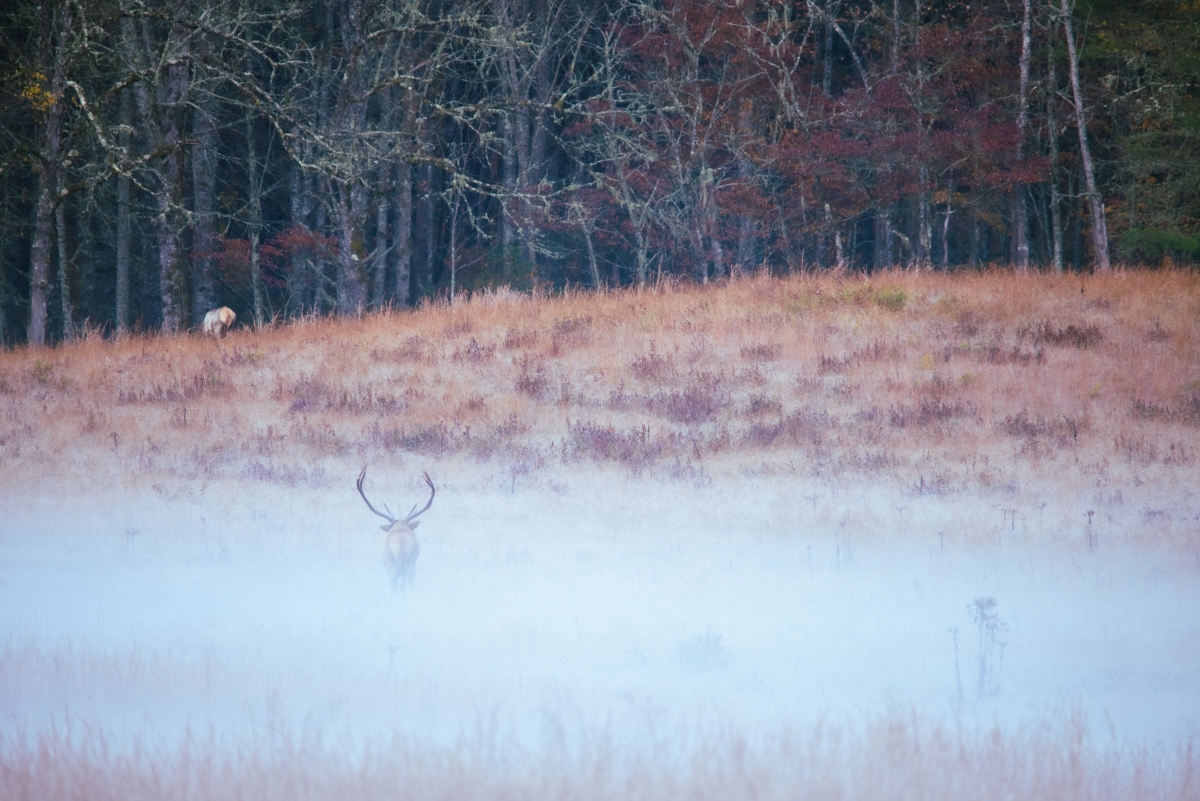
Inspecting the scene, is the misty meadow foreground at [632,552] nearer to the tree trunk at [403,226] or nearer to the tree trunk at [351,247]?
the tree trunk at [351,247]

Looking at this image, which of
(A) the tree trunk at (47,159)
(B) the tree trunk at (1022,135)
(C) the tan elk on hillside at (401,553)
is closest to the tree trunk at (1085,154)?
(B) the tree trunk at (1022,135)

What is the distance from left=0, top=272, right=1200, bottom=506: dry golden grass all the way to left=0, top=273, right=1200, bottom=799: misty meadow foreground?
0.18 ft

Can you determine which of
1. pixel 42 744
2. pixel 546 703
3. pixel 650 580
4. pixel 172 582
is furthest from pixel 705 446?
pixel 42 744

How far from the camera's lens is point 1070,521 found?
8.32m

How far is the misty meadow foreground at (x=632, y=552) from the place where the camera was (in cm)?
511

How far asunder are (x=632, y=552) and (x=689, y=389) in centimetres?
306

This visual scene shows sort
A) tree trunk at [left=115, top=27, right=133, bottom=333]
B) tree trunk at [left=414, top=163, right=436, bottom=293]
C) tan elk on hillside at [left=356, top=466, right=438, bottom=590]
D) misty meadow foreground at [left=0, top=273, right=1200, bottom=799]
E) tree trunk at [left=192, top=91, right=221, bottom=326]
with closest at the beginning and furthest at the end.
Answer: misty meadow foreground at [left=0, top=273, right=1200, bottom=799] → tan elk on hillside at [left=356, top=466, right=438, bottom=590] → tree trunk at [left=192, top=91, right=221, bottom=326] → tree trunk at [left=115, top=27, right=133, bottom=333] → tree trunk at [left=414, top=163, right=436, bottom=293]

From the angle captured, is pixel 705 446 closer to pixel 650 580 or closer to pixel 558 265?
pixel 650 580

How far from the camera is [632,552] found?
831cm

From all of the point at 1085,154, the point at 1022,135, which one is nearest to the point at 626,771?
the point at 1022,135

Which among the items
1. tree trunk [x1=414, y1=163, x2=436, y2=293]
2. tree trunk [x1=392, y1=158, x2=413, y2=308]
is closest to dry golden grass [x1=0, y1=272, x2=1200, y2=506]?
tree trunk [x1=392, y1=158, x2=413, y2=308]

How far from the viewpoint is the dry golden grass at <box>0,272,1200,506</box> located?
31.1 feet

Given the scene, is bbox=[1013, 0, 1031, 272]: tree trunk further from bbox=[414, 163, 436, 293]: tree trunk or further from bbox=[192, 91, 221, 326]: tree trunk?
bbox=[192, 91, 221, 326]: tree trunk

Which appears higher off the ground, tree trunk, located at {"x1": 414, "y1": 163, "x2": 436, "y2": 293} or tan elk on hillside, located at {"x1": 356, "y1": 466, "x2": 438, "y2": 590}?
tree trunk, located at {"x1": 414, "y1": 163, "x2": 436, "y2": 293}
